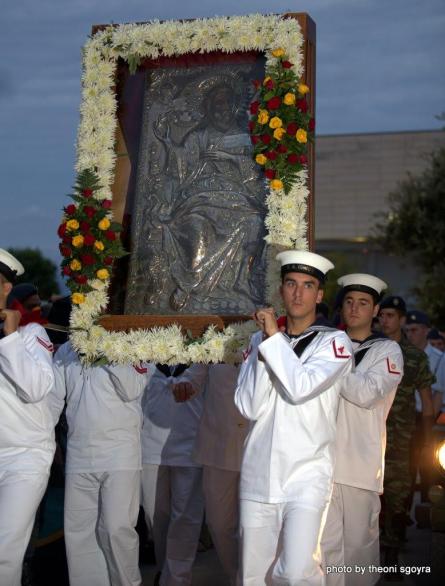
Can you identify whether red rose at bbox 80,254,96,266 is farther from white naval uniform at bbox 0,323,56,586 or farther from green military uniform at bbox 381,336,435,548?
green military uniform at bbox 381,336,435,548

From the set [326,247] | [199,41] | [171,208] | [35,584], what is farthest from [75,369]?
[326,247]

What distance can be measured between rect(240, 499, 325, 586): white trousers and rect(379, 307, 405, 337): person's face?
377 centimetres

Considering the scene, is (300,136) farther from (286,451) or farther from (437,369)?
(437,369)

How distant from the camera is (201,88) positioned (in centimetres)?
738

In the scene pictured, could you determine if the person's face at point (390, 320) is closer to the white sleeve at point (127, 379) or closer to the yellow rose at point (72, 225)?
the white sleeve at point (127, 379)

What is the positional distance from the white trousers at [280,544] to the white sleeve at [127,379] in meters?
1.69

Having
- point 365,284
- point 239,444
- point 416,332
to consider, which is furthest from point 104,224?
point 416,332

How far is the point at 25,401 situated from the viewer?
670 cm

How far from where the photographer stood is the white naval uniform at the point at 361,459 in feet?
24.9

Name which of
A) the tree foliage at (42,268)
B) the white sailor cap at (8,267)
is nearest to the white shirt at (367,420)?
the white sailor cap at (8,267)

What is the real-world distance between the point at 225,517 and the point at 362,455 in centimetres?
119

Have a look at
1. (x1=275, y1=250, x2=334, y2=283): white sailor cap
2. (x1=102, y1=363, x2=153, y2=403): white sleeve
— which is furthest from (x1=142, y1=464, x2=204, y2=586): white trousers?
(x1=275, y1=250, x2=334, y2=283): white sailor cap

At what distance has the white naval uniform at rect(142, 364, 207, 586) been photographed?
859 cm

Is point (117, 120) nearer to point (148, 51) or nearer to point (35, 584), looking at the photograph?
point (148, 51)
